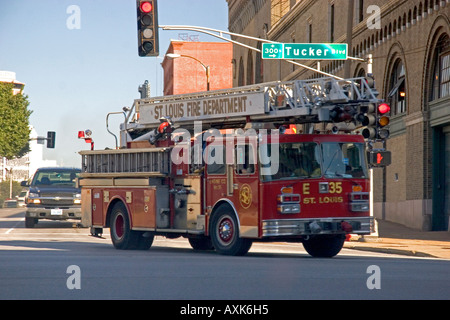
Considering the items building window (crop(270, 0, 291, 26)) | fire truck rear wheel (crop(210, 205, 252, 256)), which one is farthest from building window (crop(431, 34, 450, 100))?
building window (crop(270, 0, 291, 26))

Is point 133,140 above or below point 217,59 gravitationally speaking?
below

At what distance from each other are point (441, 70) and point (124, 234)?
52.2ft

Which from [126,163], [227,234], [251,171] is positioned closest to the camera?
[251,171]

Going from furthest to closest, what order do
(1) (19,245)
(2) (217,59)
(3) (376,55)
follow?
(2) (217,59)
(3) (376,55)
(1) (19,245)

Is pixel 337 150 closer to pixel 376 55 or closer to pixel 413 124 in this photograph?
pixel 413 124

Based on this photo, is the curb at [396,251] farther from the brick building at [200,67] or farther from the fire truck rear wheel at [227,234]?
the brick building at [200,67]

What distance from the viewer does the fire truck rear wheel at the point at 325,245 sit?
755 inches

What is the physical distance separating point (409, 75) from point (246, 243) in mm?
18946

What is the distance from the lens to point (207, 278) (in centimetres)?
1259

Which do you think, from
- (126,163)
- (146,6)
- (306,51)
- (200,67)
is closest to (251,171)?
(126,163)

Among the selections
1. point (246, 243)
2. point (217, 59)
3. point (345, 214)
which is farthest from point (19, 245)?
point (217, 59)

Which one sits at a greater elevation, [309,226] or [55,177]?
[55,177]

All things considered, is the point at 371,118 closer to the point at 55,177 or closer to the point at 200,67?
the point at 55,177
